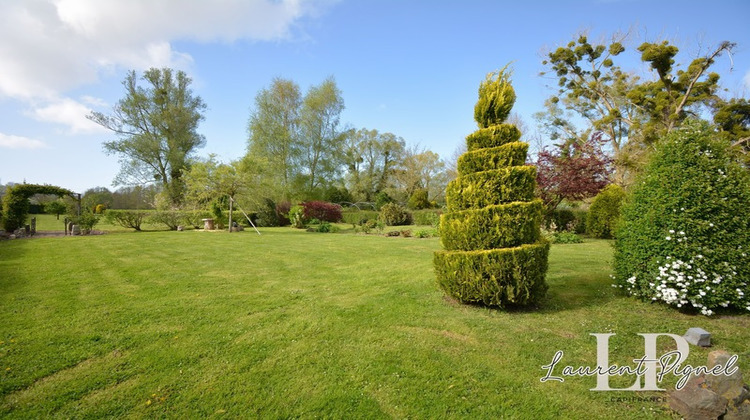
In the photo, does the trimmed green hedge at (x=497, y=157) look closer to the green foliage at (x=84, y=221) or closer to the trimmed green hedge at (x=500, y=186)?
the trimmed green hedge at (x=500, y=186)

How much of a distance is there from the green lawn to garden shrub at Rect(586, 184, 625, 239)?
8135 mm

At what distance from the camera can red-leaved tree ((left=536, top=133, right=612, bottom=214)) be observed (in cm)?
1203

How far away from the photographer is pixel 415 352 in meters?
3.18

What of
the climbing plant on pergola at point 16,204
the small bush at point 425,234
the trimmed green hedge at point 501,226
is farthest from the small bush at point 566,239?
the climbing plant on pergola at point 16,204

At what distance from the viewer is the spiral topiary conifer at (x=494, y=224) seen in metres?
4.12

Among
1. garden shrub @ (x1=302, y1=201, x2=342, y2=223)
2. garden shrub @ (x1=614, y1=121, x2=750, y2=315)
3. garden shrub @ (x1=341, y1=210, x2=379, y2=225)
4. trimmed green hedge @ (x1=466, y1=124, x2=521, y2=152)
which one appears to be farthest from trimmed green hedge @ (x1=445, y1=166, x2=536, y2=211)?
garden shrub @ (x1=341, y1=210, x2=379, y2=225)

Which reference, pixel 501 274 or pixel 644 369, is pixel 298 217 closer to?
pixel 501 274

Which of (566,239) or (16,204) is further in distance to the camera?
(16,204)

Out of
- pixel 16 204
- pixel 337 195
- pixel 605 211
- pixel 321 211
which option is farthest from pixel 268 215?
pixel 605 211

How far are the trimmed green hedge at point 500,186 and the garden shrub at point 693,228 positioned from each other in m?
1.67

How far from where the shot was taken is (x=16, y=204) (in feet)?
45.7

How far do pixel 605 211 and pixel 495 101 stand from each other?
11.2 metres

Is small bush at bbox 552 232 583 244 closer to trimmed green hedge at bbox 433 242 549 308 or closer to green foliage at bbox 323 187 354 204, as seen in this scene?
trimmed green hedge at bbox 433 242 549 308

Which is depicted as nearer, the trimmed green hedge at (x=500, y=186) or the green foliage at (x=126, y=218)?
the trimmed green hedge at (x=500, y=186)
